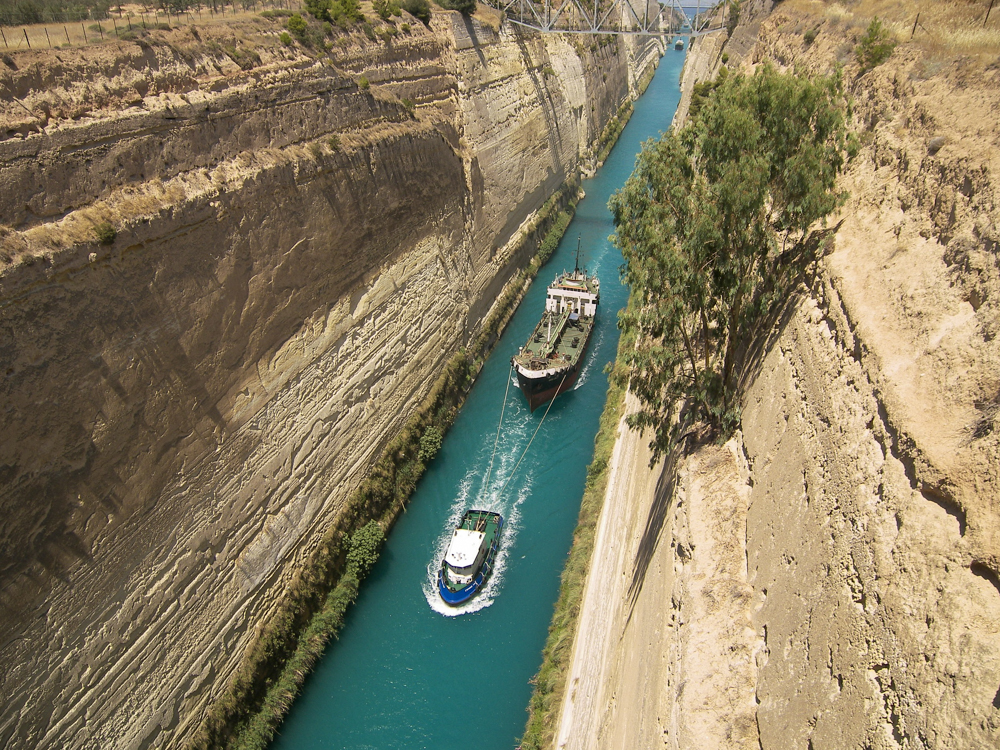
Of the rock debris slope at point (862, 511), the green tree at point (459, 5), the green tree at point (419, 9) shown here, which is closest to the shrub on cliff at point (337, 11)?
the green tree at point (419, 9)

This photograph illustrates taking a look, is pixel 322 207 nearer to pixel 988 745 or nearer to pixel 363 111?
pixel 363 111

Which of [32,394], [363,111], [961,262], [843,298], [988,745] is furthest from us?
[363,111]

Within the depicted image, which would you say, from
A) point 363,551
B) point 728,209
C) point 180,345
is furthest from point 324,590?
point 728,209

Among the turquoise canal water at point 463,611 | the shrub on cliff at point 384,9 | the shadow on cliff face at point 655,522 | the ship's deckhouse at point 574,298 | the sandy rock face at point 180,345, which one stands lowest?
the turquoise canal water at point 463,611

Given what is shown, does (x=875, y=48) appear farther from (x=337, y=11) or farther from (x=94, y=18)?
(x=94, y=18)

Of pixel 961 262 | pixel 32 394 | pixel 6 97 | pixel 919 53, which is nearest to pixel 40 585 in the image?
pixel 32 394

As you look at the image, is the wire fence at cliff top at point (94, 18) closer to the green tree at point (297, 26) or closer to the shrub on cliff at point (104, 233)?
the green tree at point (297, 26)

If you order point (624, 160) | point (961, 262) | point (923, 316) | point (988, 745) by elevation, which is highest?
point (961, 262)
